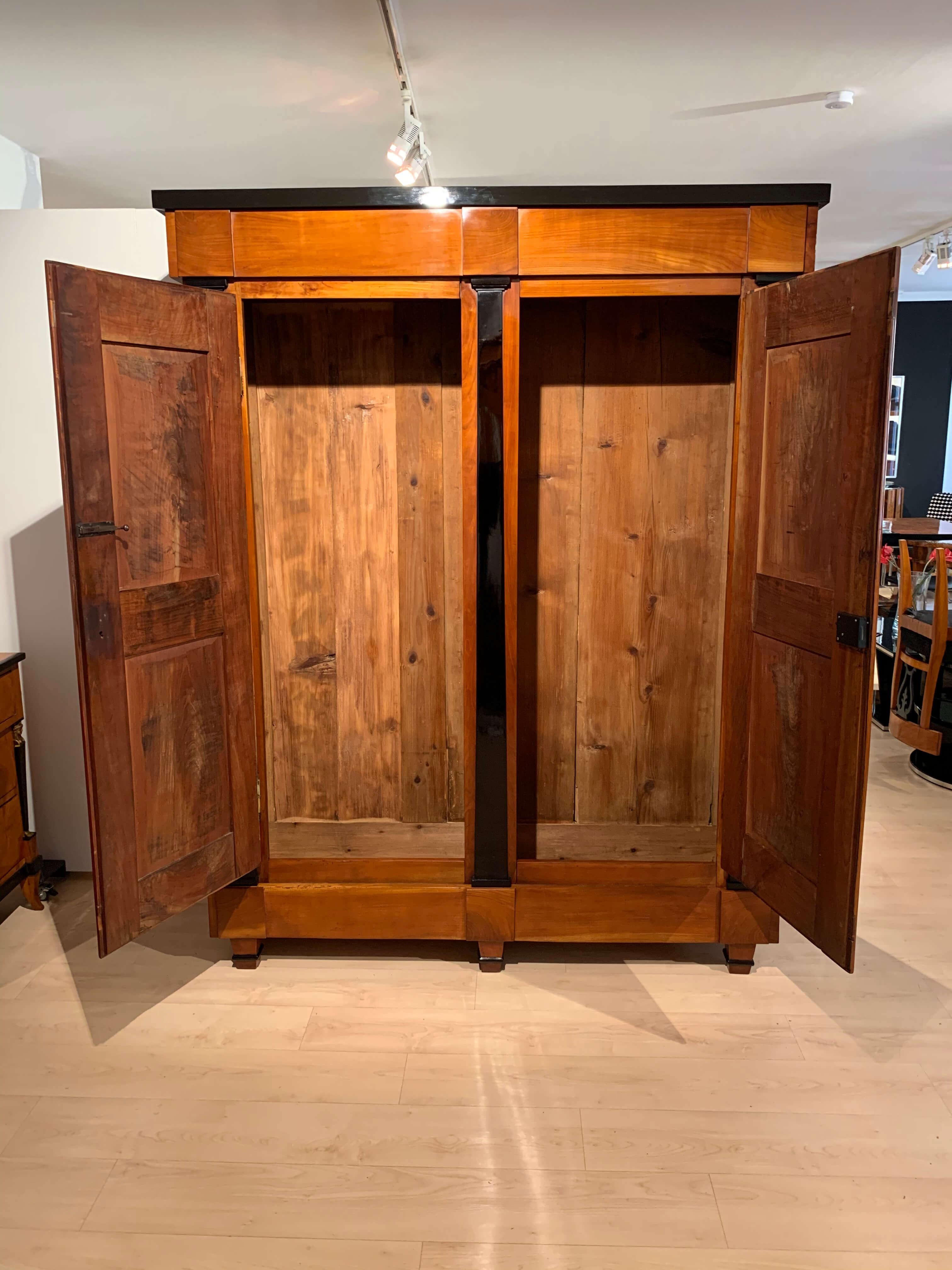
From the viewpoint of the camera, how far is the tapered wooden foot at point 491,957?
9.39ft

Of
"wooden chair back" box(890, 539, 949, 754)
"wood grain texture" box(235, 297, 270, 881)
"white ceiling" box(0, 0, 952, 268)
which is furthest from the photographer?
"wooden chair back" box(890, 539, 949, 754)

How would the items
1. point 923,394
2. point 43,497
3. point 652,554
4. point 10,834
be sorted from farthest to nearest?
point 923,394 → point 43,497 → point 10,834 → point 652,554

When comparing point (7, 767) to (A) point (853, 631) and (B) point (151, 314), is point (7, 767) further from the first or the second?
(A) point (853, 631)

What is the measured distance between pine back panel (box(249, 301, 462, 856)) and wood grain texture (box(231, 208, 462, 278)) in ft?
1.13

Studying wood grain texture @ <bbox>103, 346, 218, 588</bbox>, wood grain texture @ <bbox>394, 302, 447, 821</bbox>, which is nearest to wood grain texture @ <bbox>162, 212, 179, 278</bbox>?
wood grain texture @ <bbox>103, 346, 218, 588</bbox>

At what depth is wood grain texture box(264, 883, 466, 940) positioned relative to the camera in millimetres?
Answer: 2854

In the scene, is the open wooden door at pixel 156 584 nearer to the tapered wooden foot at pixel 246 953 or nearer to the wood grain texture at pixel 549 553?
the tapered wooden foot at pixel 246 953

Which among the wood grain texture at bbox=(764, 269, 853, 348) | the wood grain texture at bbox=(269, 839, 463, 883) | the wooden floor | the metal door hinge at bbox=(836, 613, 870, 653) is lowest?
the wooden floor

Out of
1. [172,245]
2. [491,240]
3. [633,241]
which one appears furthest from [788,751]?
[172,245]

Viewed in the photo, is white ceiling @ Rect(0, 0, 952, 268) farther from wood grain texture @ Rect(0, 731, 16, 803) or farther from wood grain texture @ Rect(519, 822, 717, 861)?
wood grain texture @ Rect(519, 822, 717, 861)

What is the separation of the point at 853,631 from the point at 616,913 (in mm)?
1145

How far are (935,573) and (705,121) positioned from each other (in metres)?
2.31

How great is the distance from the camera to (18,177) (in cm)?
420

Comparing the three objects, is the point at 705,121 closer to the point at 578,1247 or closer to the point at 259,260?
the point at 259,260
